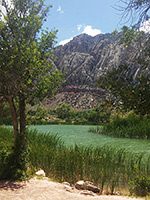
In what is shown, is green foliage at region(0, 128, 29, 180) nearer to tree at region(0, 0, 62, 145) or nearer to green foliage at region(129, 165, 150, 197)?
tree at region(0, 0, 62, 145)

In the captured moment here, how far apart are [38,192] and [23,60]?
13.8ft

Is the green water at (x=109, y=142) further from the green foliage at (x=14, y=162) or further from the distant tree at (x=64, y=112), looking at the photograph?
the distant tree at (x=64, y=112)

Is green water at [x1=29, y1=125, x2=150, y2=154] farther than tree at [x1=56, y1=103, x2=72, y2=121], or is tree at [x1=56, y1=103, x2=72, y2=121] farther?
tree at [x1=56, y1=103, x2=72, y2=121]

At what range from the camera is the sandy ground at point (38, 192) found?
5.62m

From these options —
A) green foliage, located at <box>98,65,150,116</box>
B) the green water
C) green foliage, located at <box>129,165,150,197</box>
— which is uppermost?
green foliage, located at <box>98,65,150,116</box>

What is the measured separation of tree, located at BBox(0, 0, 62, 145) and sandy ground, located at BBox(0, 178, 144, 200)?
1.97 m

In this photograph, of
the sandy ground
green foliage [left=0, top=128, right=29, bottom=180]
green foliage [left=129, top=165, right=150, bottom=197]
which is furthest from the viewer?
green foliage [left=0, top=128, right=29, bottom=180]

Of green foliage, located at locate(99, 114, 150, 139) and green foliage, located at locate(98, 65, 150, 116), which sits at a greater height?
green foliage, located at locate(98, 65, 150, 116)

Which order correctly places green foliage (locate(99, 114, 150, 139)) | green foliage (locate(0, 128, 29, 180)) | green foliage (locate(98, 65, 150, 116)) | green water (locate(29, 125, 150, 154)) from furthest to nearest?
green foliage (locate(99, 114, 150, 139)), green water (locate(29, 125, 150, 154)), green foliage (locate(0, 128, 29, 180)), green foliage (locate(98, 65, 150, 116))

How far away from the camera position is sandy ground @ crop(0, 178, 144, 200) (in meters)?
5.62

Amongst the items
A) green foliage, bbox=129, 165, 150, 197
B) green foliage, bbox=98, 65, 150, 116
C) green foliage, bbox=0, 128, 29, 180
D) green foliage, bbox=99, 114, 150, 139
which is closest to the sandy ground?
green foliage, bbox=0, 128, 29, 180

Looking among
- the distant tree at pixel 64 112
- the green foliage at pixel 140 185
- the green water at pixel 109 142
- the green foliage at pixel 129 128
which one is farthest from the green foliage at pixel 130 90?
the distant tree at pixel 64 112

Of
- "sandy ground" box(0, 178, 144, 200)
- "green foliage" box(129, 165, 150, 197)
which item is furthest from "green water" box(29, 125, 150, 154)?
"sandy ground" box(0, 178, 144, 200)

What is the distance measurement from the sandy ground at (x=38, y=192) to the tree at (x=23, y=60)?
6.45ft
